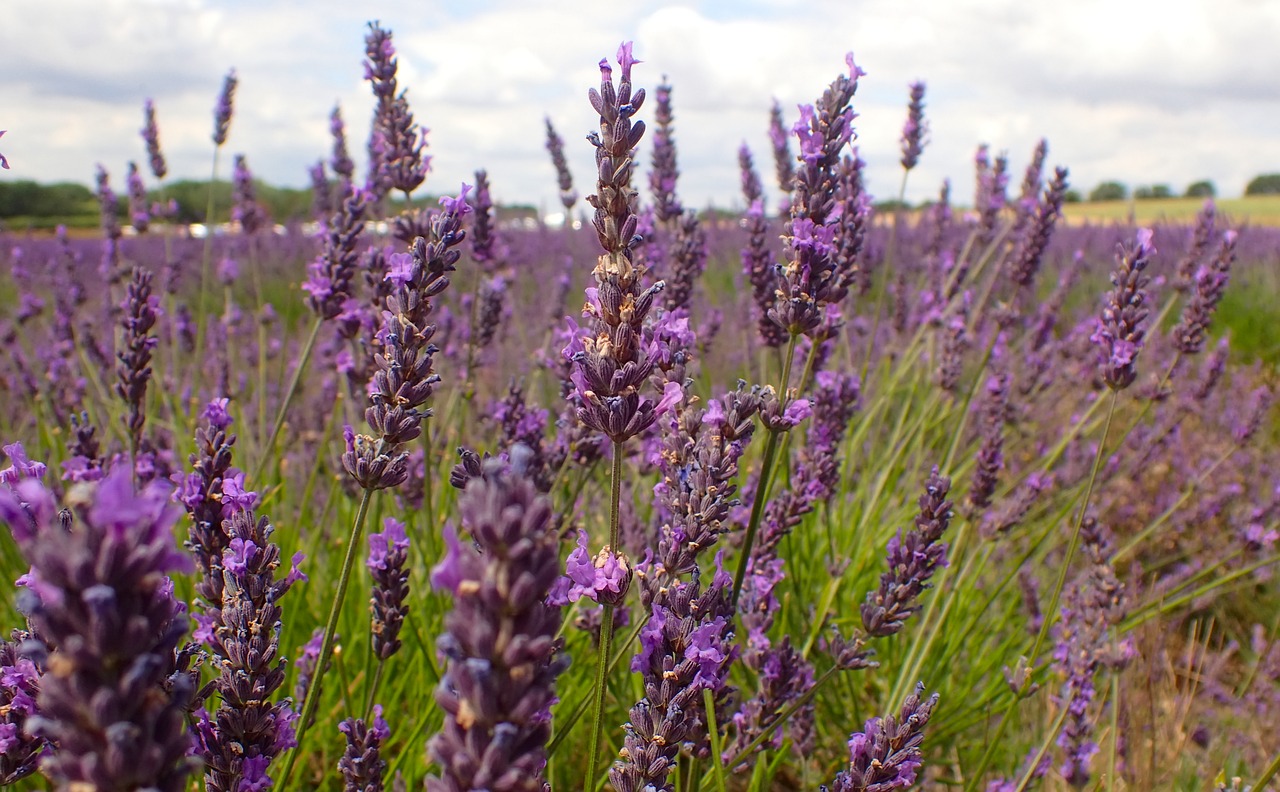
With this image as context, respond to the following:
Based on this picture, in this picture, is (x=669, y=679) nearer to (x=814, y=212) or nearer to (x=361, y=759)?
(x=361, y=759)

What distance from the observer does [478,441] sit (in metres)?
3.90

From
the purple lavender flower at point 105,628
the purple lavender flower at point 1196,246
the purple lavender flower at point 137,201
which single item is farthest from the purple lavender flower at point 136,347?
the purple lavender flower at point 1196,246

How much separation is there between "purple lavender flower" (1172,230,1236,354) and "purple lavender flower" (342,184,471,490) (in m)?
2.45

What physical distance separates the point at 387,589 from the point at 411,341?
590 millimetres

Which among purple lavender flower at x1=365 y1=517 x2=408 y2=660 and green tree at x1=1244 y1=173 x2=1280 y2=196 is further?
green tree at x1=1244 y1=173 x2=1280 y2=196

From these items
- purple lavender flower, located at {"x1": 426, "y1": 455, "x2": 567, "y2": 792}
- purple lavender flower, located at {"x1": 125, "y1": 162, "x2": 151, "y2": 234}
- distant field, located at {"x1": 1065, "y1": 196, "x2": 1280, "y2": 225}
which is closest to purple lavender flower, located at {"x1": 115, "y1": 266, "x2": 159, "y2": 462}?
purple lavender flower, located at {"x1": 426, "y1": 455, "x2": 567, "y2": 792}

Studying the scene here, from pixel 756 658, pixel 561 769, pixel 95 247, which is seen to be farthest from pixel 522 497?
pixel 95 247

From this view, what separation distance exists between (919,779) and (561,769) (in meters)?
0.98

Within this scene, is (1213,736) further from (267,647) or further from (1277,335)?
(1277,335)

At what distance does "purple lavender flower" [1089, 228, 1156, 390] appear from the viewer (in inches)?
84.8

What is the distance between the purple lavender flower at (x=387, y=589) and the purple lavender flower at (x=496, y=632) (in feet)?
3.23

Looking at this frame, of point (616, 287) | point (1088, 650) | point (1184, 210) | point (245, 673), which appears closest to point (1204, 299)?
point (1088, 650)

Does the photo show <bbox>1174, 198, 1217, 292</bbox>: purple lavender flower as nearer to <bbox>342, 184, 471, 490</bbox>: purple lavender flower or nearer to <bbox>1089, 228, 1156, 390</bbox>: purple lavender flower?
<bbox>1089, 228, 1156, 390</bbox>: purple lavender flower

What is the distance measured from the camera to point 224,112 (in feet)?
12.7
